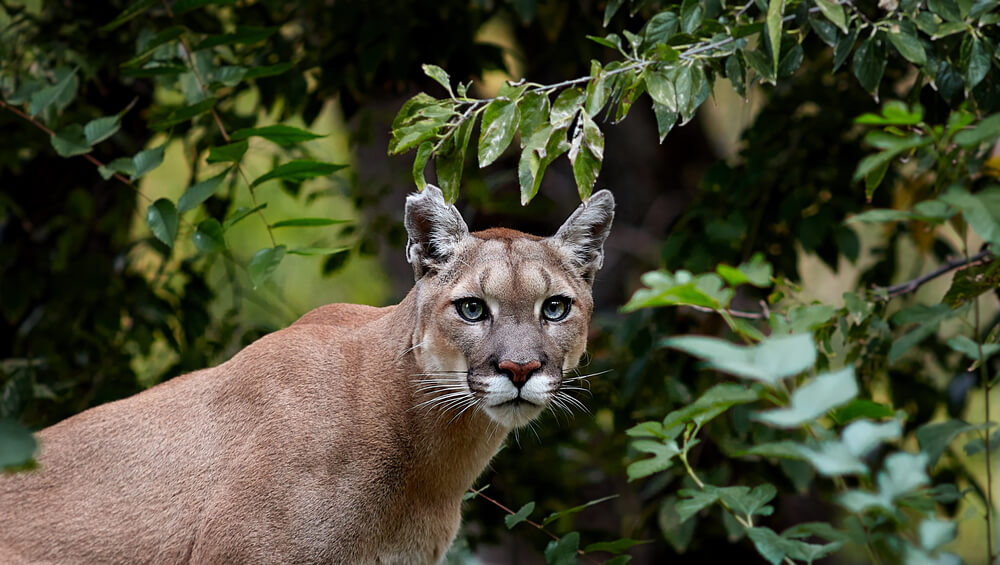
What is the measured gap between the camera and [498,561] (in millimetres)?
11430

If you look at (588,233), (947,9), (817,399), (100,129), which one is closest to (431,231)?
(588,233)

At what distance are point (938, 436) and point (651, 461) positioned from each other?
0.85m

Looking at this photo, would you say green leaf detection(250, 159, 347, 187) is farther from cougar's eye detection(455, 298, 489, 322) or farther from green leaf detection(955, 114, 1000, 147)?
green leaf detection(955, 114, 1000, 147)

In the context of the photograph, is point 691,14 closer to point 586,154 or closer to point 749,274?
point 586,154

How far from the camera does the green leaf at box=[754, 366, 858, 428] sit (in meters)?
2.00

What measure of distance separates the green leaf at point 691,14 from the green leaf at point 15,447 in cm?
284

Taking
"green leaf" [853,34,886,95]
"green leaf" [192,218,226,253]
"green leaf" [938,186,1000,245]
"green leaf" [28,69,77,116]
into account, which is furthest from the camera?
"green leaf" [28,69,77,116]

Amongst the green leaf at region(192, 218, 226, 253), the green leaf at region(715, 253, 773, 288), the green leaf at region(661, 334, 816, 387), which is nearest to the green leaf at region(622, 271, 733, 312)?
the green leaf at region(715, 253, 773, 288)

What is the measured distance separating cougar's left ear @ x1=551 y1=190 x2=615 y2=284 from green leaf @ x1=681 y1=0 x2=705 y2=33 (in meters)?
1.02

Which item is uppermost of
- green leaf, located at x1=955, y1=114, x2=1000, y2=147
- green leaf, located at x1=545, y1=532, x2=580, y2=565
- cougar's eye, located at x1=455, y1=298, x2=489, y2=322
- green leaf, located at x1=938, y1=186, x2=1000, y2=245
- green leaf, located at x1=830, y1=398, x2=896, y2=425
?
green leaf, located at x1=955, y1=114, x2=1000, y2=147

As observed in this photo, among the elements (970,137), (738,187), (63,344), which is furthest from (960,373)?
(63,344)

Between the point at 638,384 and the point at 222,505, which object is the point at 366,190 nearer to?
the point at 638,384

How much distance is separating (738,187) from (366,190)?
3362mm

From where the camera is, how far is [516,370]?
3.97m
